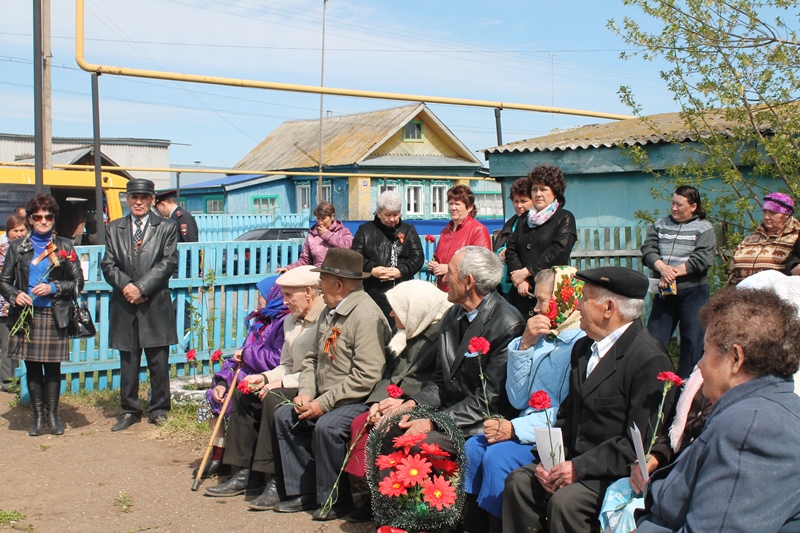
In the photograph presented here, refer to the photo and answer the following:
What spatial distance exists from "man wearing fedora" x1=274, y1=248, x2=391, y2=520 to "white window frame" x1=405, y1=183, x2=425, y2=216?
26535 millimetres

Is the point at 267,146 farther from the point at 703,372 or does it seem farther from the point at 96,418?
the point at 703,372

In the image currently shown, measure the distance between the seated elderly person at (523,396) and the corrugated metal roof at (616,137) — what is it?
539 centimetres

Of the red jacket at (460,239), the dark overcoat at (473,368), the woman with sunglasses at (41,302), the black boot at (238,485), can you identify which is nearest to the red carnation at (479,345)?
the dark overcoat at (473,368)

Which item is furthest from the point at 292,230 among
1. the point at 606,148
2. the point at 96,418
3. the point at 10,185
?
the point at 96,418

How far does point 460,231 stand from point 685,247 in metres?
1.86

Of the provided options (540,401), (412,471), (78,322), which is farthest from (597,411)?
(78,322)

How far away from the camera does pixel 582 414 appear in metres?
3.71

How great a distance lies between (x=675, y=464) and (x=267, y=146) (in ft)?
126

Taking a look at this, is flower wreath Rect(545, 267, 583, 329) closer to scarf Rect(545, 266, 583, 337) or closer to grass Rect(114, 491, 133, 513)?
scarf Rect(545, 266, 583, 337)

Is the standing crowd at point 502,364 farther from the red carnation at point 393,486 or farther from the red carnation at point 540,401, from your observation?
the red carnation at point 393,486

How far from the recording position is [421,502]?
4113 mm

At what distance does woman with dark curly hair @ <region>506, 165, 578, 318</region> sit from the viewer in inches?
244

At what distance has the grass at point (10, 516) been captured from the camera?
4961 mm

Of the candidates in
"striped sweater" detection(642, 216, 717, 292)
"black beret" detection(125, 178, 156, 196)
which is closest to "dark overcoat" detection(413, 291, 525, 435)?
"striped sweater" detection(642, 216, 717, 292)
